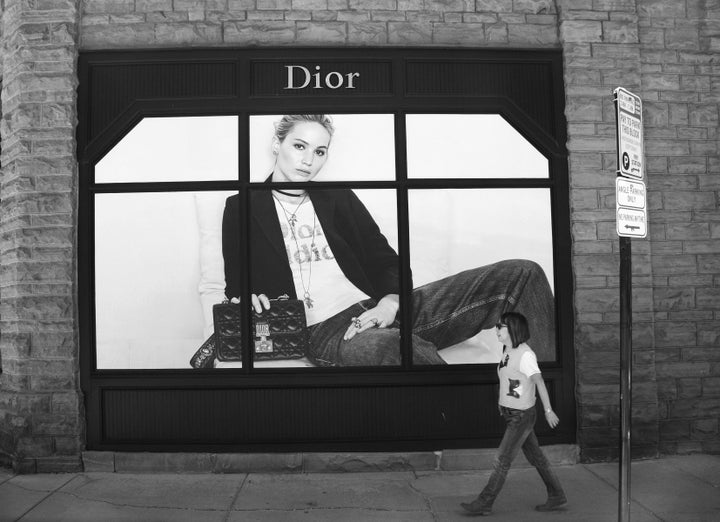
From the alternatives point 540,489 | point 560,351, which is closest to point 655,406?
point 560,351

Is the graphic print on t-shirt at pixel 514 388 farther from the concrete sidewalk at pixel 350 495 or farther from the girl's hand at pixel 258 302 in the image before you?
the girl's hand at pixel 258 302

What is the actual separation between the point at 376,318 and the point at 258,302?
1.27 m

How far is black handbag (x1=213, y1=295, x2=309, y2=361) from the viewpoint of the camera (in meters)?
6.57

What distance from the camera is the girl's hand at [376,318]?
6.61m

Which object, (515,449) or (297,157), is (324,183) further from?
(515,449)

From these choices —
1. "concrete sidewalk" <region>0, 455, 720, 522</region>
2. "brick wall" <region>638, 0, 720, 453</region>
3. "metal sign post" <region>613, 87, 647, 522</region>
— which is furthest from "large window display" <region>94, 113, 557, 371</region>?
"metal sign post" <region>613, 87, 647, 522</region>

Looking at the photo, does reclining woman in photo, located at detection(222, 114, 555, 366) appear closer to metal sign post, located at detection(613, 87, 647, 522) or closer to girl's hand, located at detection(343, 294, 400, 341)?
girl's hand, located at detection(343, 294, 400, 341)

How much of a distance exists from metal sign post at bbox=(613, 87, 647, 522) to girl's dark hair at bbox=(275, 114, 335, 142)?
11.2ft

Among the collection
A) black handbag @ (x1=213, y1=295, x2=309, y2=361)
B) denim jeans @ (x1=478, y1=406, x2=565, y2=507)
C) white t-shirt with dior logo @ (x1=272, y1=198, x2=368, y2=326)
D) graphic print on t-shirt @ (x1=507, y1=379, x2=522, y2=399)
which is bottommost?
denim jeans @ (x1=478, y1=406, x2=565, y2=507)

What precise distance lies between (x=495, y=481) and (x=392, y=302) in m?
2.24

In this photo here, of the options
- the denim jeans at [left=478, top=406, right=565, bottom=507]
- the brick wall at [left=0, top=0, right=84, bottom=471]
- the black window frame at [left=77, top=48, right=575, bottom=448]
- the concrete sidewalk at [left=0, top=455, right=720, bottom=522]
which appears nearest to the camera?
the denim jeans at [left=478, top=406, right=565, bottom=507]

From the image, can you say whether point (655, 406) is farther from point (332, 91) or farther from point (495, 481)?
point (332, 91)

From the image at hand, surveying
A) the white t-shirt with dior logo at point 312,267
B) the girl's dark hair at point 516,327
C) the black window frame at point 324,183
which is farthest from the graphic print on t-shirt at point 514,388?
the white t-shirt with dior logo at point 312,267

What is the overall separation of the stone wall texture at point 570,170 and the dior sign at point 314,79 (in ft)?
1.04
